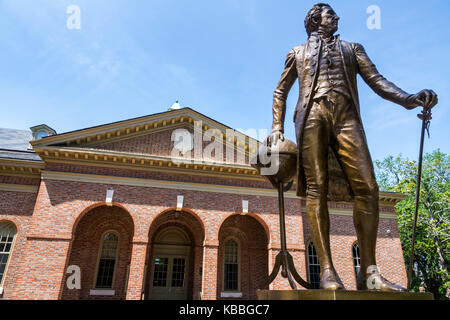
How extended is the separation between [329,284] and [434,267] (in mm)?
30735

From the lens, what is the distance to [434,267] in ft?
85.8

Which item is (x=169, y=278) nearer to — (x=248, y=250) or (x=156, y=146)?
(x=248, y=250)

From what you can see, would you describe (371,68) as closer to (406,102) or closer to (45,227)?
(406,102)

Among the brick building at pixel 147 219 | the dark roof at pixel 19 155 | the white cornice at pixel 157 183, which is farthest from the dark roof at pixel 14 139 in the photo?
the white cornice at pixel 157 183

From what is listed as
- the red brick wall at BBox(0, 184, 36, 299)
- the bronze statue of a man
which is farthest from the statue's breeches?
the red brick wall at BBox(0, 184, 36, 299)

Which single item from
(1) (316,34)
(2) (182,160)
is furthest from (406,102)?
(2) (182,160)

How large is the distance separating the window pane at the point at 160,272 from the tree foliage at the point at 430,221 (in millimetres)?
18425

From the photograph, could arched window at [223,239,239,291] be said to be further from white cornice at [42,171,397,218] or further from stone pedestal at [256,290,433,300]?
stone pedestal at [256,290,433,300]

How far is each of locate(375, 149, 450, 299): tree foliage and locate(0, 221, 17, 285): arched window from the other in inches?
991

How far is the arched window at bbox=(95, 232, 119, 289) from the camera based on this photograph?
14758 mm

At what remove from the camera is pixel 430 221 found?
22.1 m

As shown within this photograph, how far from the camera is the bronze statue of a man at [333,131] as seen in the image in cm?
264

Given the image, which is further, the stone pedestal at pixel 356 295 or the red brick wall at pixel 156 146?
the red brick wall at pixel 156 146

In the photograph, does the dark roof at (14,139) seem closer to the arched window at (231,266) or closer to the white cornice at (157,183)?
the white cornice at (157,183)
